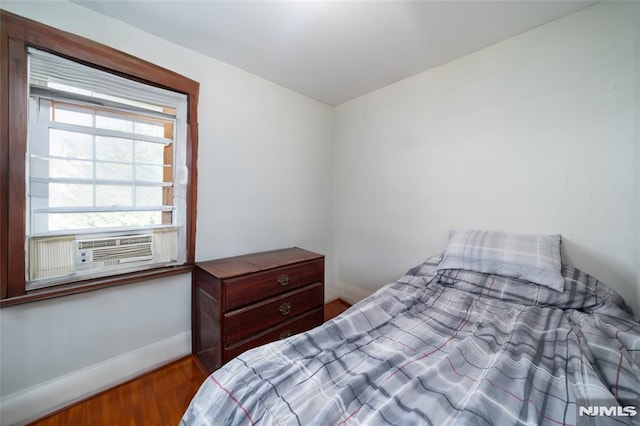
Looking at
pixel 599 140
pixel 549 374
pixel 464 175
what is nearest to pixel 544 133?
pixel 599 140

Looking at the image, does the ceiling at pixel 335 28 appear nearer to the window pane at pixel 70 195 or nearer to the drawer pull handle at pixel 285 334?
the window pane at pixel 70 195

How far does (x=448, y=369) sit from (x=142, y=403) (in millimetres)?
1696

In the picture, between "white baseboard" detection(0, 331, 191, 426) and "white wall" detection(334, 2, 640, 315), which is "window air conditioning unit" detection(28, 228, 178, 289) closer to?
"white baseboard" detection(0, 331, 191, 426)

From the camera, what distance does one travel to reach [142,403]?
4.37 ft

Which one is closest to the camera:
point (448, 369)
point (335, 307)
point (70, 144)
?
point (448, 369)

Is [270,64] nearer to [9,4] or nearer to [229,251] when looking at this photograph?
[9,4]

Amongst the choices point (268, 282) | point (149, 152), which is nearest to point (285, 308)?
point (268, 282)

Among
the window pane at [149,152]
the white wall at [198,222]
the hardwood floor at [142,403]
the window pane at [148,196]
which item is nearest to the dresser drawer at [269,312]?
the hardwood floor at [142,403]

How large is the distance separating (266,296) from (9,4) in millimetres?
2088

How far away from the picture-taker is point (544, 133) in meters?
1.49

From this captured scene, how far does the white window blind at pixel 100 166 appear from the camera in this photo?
124 centimetres

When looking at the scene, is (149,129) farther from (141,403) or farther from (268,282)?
(141,403)

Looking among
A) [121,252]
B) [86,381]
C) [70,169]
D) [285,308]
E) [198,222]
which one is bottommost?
[86,381]

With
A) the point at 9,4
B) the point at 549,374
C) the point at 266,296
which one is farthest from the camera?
the point at 266,296
